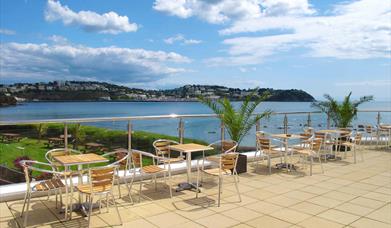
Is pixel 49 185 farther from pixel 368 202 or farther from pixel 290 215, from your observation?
pixel 368 202

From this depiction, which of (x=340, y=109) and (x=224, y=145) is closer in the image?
(x=224, y=145)

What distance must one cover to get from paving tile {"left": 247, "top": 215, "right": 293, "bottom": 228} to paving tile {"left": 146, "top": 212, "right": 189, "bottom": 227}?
902mm

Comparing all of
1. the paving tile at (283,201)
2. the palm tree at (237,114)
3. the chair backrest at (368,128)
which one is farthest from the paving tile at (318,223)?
the chair backrest at (368,128)

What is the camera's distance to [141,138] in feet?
25.8

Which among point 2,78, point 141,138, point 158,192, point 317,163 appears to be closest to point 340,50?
point 317,163

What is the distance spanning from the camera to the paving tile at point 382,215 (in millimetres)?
4922

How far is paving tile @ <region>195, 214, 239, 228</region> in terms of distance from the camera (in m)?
4.61

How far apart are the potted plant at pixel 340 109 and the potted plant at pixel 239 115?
14.1ft

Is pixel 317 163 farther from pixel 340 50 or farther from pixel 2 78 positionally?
pixel 2 78

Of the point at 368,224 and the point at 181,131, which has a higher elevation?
the point at 181,131

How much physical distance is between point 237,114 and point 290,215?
123 inches

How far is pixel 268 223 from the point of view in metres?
4.70

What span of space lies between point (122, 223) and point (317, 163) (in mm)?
5996

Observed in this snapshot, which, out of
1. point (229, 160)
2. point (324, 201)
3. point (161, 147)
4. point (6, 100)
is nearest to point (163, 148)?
point (161, 147)
